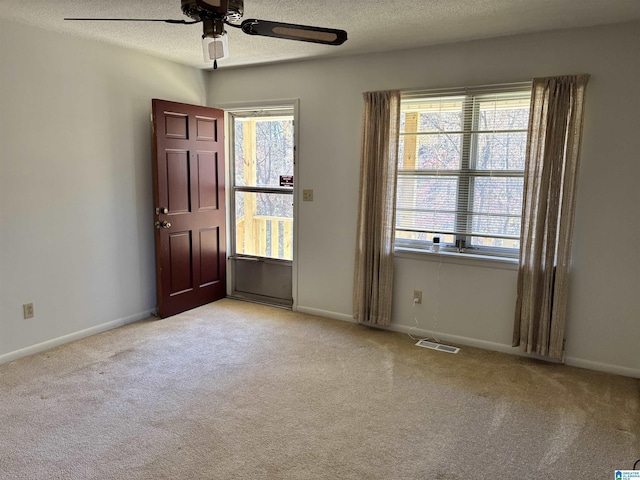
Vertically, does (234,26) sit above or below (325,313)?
above

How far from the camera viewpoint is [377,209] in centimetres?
387

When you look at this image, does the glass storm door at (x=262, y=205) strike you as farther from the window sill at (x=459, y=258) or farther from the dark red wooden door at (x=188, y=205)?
the window sill at (x=459, y=258)

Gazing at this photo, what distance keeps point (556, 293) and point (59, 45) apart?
13.4 ft

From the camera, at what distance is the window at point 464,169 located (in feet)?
11.2

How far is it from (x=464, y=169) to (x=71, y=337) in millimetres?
3433

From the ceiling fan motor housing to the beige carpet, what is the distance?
204 cm

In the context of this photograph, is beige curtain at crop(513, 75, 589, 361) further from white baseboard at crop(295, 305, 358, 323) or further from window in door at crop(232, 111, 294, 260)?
window in door at crop(232, 111, 294, 260)

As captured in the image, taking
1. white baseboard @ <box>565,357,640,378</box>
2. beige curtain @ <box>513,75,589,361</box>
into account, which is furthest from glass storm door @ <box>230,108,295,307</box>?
white baseboard @ <box>565,357,640,378</box>

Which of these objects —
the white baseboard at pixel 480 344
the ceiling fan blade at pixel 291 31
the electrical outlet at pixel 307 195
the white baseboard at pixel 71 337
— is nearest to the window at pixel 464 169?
the white baseboard at pixel 480 344

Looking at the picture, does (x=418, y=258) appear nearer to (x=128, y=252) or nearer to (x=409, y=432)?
(x=409, y=432)

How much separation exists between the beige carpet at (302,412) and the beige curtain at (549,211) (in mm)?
314

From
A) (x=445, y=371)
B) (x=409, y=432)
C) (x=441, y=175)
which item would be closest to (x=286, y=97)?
(x=441, y=175)

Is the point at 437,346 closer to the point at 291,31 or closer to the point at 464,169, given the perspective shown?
the point at 464,169

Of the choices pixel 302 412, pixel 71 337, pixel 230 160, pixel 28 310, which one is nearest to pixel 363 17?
pixel 230 160
